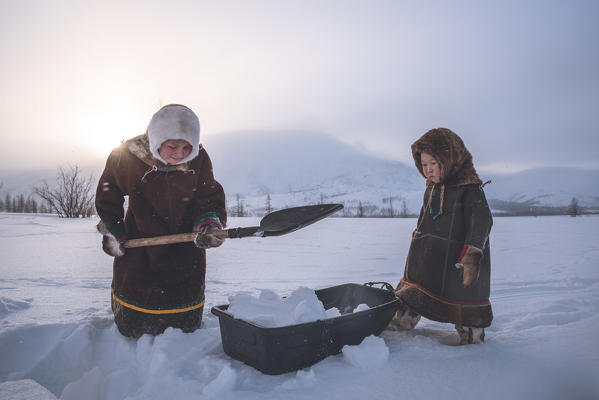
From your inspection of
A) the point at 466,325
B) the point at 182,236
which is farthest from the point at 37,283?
the point at 466,325

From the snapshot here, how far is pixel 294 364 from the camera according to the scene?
1.75 metres

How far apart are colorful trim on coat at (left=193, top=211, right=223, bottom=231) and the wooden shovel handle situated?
13 cm

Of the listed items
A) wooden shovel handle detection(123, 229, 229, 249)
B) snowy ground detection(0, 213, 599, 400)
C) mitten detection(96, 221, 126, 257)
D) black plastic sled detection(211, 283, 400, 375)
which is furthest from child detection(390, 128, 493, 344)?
mitten detection(96, 221, 126, 257)

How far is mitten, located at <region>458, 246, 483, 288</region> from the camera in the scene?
2.05 metres

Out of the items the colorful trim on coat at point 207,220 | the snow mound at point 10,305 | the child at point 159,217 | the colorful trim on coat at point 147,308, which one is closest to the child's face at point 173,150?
the child at point 159,217

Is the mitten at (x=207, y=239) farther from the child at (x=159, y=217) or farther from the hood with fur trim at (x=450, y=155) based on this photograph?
the hood with fur trim at (x=450, y=155)

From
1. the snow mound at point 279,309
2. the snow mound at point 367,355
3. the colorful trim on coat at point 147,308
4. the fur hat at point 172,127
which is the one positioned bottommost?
the snow mound at point 367,355

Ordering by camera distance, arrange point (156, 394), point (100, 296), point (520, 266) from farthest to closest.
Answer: point (520, 266), point (100, 296), point (156, 394)

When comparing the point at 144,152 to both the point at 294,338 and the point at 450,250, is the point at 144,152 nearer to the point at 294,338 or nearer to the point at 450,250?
the point at 294,338

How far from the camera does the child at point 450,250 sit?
2.14 meters

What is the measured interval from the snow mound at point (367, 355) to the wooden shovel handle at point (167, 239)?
3.12 feet

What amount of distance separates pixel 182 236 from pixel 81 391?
909mm

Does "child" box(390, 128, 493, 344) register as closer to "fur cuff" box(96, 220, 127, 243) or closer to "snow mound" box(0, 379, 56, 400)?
"fur cuff" box(96, 220, 127, 243)

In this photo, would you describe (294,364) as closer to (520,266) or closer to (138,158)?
(138,158)
